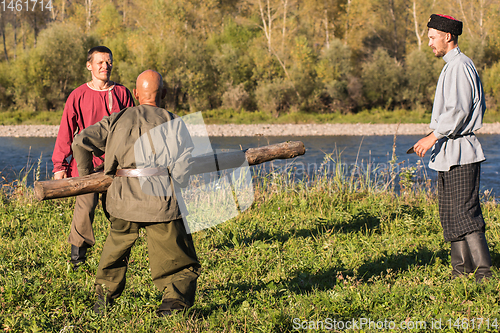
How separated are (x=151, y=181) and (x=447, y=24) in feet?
8.38

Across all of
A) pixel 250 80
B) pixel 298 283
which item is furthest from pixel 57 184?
pixel 250 80

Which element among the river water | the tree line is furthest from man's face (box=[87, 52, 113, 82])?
the tree line

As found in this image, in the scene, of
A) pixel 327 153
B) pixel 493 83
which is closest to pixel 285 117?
pixel 327 153

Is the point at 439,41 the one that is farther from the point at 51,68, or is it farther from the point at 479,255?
the point at 51,68

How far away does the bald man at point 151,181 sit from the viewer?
8.74 feet

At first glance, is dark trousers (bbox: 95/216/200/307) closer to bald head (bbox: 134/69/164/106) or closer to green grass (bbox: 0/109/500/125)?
bald head (bbox: 134/69/164/106)

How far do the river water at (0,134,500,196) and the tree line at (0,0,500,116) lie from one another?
27.4ft

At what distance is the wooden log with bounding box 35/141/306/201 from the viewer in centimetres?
280

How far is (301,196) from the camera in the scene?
604cm

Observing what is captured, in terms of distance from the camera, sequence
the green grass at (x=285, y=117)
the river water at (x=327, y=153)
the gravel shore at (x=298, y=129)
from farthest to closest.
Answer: the green grass at (x=285, y=117) < the gravel shore at (x=298, y=129) < the river water at (x=327, y=153)

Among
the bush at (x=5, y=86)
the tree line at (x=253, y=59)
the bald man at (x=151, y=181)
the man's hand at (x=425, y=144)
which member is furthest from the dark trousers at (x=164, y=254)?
the bush at (x=5, y=86)

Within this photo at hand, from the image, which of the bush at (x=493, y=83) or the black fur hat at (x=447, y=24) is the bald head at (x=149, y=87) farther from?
the bush at (x=493, y=83)

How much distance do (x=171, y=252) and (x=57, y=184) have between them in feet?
2.98

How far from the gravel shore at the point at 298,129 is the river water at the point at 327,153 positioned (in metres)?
1.42
